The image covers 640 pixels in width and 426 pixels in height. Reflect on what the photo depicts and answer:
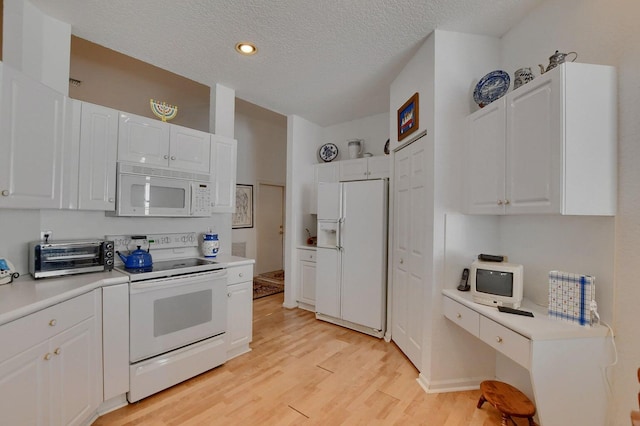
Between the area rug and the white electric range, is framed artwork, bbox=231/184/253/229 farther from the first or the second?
the white electric range

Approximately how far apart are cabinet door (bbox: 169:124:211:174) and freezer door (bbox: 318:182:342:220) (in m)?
1.42

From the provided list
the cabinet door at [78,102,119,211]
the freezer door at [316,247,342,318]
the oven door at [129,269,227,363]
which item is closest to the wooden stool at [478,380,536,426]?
the freezer door at [316,247,342,318]

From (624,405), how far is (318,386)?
5.95ft

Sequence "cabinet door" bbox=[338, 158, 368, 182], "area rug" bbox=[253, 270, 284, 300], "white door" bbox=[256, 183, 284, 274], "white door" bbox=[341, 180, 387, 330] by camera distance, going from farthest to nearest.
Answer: "white door" bbox=[256, 183, 284, 274] → "area rug" bbox=[253, 270, 284, 300] → "cabinet door" bbox=[338, 158, 368, 182] → "white door" bbox=[341, 180, 387, 330]

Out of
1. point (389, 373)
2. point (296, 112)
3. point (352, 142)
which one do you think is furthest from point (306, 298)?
point (296, 112)

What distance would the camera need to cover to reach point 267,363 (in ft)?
8.28

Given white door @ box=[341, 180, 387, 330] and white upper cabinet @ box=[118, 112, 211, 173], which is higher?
white upper cabinet @ box=[118, 112, 211, 173]

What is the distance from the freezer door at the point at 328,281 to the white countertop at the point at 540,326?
1.86 meters

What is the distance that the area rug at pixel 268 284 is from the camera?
4.57m

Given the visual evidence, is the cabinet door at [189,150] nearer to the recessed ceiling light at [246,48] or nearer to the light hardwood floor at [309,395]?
the recessed ceiling light at [246,48]

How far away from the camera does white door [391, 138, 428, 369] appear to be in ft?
7.73

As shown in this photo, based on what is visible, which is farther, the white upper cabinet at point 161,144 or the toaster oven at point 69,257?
the white upper cabinet at point 161,144

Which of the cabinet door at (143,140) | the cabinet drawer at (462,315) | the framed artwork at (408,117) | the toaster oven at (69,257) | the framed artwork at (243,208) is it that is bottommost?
the cabinet drawer at (462,315)

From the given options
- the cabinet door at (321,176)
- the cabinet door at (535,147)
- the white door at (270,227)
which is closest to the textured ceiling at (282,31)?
the cabinet door at (535,147)
